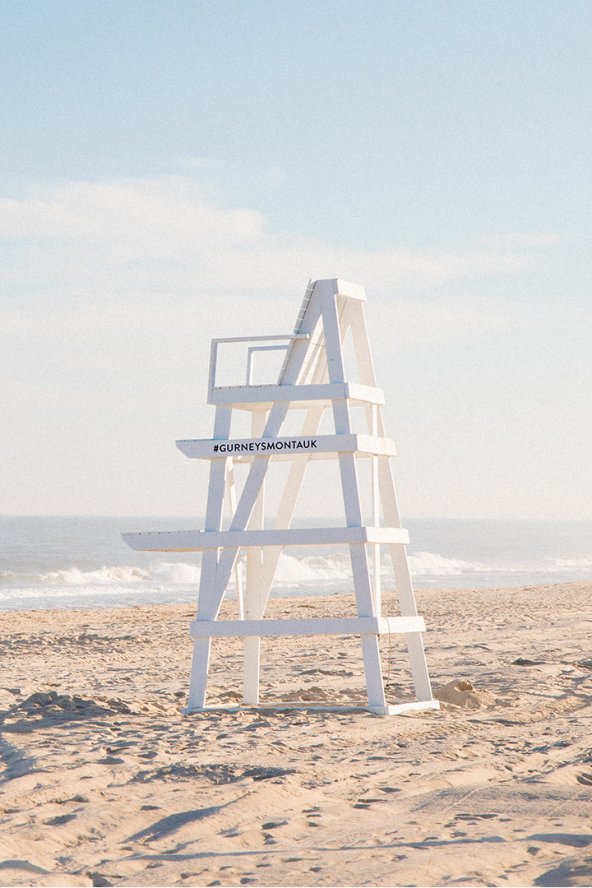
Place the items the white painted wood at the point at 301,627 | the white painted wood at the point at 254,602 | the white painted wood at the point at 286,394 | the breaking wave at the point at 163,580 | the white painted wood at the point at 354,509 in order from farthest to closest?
Result: the breaking wave at the point at 163,580 < the white painted wood at the point at 254,602 < the white painted wood at the point at 286,394 < the white painted wood at the point at 354,509 < the white painted wood at the point at 301,627

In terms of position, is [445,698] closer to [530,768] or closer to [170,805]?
[530,768]

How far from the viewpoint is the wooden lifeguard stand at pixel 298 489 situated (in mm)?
9359

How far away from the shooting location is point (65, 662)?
50.7ft

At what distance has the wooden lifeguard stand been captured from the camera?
9.36m

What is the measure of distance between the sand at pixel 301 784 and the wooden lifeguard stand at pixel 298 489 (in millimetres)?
689

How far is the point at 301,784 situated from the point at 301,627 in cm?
244

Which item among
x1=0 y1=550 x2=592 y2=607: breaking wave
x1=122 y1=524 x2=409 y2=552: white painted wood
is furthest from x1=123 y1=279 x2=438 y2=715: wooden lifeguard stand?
x1=0 y1=550 x2=592 y2=607: breaking wave

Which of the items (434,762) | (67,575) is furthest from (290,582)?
(434,762)

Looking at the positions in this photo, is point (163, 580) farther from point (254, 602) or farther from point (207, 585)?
point (207, 585)

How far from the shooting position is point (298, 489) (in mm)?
10305

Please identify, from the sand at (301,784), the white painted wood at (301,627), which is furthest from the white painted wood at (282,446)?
the sand at (301,784)

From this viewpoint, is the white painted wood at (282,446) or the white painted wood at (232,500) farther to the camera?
the white painted wood at (232,500)

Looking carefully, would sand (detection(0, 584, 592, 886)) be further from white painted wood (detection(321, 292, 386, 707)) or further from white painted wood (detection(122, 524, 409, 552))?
white painted wood (detection(122, 524, 409, 552))

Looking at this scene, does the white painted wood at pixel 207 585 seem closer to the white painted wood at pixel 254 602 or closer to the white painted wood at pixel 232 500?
the white painted wood at pixel 232 500
